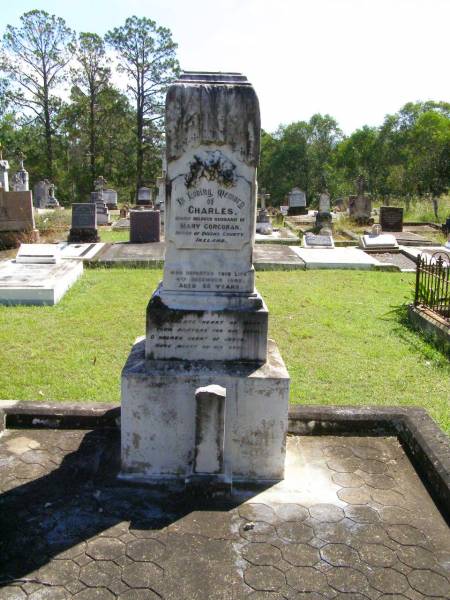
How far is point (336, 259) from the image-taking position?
1330 cm

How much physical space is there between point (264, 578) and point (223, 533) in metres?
0.40

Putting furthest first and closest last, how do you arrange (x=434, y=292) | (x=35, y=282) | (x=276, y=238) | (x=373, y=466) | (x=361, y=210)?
(x=361, y=210), (x=276, y=238), (x=35, y=282), (x=434, y=292), (x=373, y=466)

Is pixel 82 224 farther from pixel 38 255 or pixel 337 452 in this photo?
pixel 337 452

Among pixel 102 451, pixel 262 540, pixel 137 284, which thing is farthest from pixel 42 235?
pixel 262 540

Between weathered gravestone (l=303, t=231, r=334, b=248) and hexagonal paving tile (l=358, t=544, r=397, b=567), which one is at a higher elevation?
weathered gravestone (l=303, t=231, r=334, b=248)

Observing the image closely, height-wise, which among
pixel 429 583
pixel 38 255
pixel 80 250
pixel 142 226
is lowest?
pixel 429 583

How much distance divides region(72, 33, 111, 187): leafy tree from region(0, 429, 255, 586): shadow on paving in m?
36.0

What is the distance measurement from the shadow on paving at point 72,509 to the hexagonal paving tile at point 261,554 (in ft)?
A: 1.22

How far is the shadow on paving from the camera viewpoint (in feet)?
9.66

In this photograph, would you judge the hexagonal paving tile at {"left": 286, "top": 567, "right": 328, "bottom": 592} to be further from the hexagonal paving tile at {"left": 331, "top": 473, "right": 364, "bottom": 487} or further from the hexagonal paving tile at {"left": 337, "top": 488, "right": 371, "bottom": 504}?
the hexagonal paving tile at {"left": 331, "top": 473, "right": 364, "bottom": 487}

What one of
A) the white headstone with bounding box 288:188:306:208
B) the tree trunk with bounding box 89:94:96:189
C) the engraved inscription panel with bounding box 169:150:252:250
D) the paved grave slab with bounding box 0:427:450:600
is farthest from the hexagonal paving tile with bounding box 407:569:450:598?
the tree trunk with bounding box 89:94:96:189

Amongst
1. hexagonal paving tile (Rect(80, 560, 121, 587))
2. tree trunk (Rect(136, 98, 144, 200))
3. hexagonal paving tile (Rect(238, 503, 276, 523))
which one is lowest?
hexagonal paving tile (Rect(80, 560, 121, 587))

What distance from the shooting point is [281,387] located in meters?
3.62

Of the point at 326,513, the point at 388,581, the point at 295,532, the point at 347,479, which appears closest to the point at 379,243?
the point at 347,479
